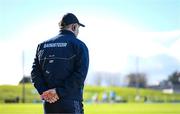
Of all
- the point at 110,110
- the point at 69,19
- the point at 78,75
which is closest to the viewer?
the point at 78,75

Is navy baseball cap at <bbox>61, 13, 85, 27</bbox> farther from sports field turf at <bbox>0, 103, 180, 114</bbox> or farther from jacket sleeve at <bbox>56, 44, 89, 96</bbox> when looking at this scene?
sports field turf at <bbox>0, 103, 180, 114</bbox>

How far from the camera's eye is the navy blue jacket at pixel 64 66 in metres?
6.09

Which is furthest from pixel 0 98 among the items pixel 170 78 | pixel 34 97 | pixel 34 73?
pixel 170 78

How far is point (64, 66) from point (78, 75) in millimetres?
203

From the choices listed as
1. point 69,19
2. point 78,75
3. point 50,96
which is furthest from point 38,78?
point 69,19

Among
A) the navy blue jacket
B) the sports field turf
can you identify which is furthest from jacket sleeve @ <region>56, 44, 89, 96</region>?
the sports field turf

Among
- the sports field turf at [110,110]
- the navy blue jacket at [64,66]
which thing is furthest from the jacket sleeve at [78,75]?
the sports field turf at [110,110]

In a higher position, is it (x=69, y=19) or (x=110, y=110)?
(x=110, y=110)

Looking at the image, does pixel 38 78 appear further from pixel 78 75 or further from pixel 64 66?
pixel 78 75

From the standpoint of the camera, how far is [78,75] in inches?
239

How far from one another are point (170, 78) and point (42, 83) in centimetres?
12883

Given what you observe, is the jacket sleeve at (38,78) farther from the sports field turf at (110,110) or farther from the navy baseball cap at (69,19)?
Result: the sports field turf at (110,110)

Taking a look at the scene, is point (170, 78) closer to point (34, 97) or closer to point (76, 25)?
point (34, 97)

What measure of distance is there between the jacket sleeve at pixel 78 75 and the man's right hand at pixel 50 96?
0.17ft
